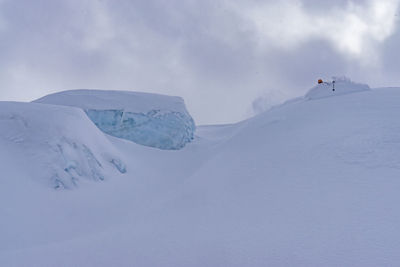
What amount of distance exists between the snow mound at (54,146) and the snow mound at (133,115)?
6.16 meters

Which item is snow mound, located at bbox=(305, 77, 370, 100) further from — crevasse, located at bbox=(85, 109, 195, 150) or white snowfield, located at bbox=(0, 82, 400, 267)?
crevasse, located at bbox=(85, 109, 195, 150)

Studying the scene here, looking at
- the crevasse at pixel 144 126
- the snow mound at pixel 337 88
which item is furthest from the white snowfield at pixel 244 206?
the crevasse at pixel 144 126

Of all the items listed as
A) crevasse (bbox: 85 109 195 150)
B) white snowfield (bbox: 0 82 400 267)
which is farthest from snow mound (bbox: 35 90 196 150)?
white snowfield (bbox: 0 82 400 267)

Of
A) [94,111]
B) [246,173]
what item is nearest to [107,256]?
[246,173]

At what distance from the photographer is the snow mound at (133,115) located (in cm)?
1664

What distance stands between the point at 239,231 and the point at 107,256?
1828mm

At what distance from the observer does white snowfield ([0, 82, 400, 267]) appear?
3.81m

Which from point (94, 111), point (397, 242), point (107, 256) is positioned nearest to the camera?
point (397, 242)

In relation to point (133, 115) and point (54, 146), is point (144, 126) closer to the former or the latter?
point (133, 115)

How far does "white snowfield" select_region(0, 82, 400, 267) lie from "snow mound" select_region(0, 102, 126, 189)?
53 millimetres

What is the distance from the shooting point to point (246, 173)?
6.63 metres

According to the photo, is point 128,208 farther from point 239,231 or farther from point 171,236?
Answer: point 239,231

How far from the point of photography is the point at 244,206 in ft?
17.0

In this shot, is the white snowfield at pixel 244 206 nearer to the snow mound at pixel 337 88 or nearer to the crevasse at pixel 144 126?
the snow mound at pixel 337 88
